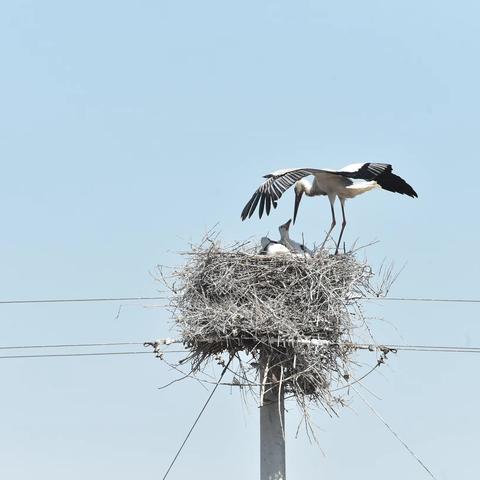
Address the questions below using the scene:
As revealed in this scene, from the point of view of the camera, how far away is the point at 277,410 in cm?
1207

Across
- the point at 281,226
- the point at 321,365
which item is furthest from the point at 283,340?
the point at 281,226

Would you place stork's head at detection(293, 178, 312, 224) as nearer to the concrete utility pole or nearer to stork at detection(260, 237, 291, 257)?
stork at detection(260, 237, 291, 257)

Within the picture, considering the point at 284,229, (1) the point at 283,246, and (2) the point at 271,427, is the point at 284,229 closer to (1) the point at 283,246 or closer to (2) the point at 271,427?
(1) the point at 283,246

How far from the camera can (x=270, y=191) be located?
12.9 m

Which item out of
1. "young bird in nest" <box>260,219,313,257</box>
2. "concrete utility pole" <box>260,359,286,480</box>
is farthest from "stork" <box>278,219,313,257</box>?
"concrete utility pole" <box>260,359,286,480</box>

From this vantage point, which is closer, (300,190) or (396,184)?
(396,184)

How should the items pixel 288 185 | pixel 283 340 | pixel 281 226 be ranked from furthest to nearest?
pixel 281 226
pixel 288 185
pixel 283 340

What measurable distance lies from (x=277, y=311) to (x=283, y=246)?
1.48 m

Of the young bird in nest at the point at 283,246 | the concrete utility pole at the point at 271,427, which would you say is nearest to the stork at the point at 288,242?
the young bird in nest at the point at 283,246

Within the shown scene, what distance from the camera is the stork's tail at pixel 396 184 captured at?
13508 millimetres

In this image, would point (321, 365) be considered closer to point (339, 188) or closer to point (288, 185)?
point (288, 185)

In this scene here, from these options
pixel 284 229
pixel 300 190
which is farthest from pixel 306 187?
pixel 284 229

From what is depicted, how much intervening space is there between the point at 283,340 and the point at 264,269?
83 cm

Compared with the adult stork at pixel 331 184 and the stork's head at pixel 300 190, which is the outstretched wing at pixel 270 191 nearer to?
→ the adult stork at pixel 331 184
